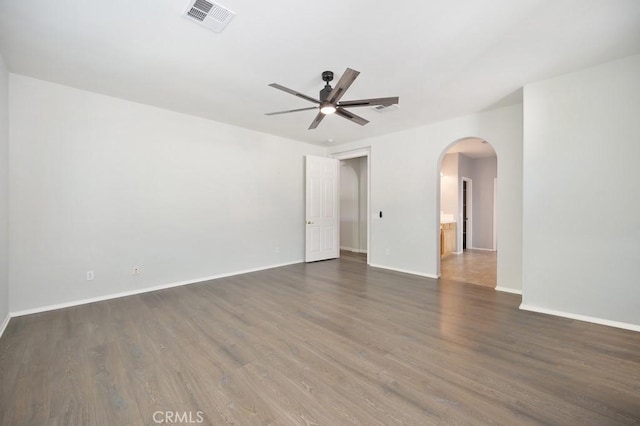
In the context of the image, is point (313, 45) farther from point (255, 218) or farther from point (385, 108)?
point (255, 218)

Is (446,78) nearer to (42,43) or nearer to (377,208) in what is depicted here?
(377,208)

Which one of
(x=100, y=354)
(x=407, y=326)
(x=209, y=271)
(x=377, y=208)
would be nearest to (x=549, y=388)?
(x=407, y=326)

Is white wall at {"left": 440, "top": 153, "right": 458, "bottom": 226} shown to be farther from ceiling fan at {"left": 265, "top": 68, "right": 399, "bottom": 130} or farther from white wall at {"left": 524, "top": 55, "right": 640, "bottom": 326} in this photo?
ceiling fan at {"left": 265, "top": 68, "right": 399, "bottom": 130}

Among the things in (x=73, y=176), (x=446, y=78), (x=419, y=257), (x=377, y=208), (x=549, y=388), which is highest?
(x=446, y=78)

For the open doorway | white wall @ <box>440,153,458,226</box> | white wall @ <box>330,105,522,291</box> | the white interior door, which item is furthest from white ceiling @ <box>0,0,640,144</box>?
the open doorway

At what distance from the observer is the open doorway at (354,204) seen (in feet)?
25.8

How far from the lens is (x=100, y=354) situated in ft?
7.75

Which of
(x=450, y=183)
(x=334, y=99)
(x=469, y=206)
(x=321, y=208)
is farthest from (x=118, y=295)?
(x=469, y=206)

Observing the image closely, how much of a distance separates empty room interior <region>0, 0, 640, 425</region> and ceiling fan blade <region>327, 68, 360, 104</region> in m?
0.02

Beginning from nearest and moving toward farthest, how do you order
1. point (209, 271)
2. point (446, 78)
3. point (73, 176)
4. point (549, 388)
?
point (549, 388) < point (446, 78) < point (73, 176) < point (209, 271)

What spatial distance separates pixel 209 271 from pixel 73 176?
2311 mm

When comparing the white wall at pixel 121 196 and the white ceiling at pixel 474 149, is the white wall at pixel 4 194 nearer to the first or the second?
the white wall at pixel 121 196

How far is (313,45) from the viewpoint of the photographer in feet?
8.25

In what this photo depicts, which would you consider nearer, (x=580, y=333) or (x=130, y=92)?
(x=580, y=333)
